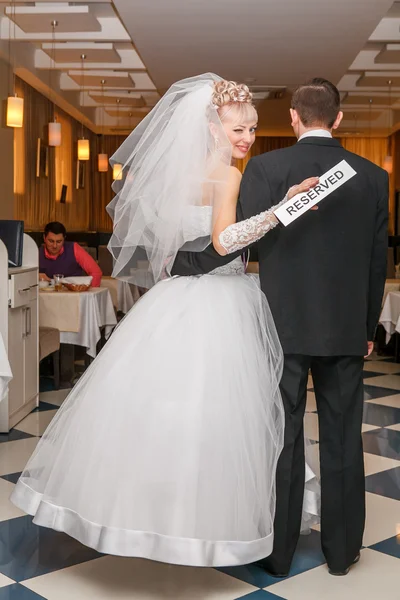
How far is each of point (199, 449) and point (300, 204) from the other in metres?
0.74

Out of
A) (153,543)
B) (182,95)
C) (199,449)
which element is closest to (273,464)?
(199,449)

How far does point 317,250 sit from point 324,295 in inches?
5.3

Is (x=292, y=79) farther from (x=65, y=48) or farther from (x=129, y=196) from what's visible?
(x=129, y=196)

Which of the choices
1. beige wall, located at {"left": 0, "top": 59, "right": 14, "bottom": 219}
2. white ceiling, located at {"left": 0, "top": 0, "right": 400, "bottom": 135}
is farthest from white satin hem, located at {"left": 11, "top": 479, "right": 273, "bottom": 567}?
beige wall, located at {"left": 0, "top": 59, "right": 14, "bottom": 219}

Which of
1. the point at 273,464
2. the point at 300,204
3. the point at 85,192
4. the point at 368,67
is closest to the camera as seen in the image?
the point at 300,204

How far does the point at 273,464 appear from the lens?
2.33m

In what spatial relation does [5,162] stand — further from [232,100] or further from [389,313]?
[232,100]

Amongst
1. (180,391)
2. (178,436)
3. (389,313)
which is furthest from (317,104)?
(389,313)

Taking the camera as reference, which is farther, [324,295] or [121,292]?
[121,292]

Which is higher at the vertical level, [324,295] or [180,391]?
[324,295]

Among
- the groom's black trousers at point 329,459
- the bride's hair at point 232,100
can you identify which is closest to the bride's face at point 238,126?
the bride's hair at point 232,100

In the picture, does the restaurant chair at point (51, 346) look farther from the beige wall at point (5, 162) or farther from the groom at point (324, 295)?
the beige wall at point (5, 162)

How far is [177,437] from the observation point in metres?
2.27

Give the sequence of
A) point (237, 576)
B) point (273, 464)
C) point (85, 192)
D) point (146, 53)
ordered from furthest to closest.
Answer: point (85, 192) < point (146, 53) < point (237, 576) < point (273, 464)
